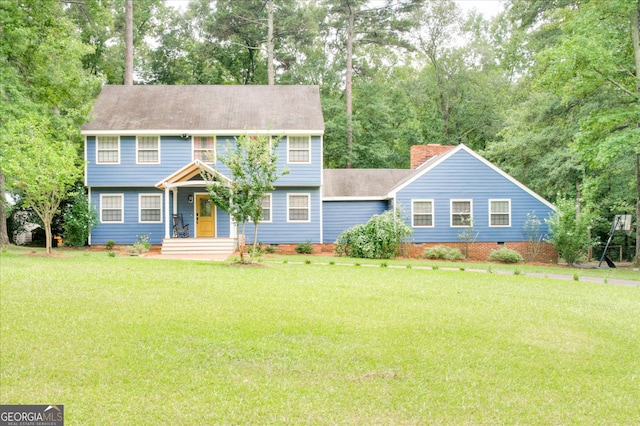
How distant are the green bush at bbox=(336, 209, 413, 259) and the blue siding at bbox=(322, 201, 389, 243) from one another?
124 inches

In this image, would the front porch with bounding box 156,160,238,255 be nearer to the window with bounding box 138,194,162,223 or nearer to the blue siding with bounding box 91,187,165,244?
the window with bounding box 138,194,162,223

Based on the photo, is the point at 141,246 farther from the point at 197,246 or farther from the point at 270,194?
the point at 270,194

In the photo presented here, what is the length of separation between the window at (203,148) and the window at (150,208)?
2412 millimetres

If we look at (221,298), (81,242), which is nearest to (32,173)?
(81,242)

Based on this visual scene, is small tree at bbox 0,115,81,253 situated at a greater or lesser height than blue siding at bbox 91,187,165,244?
greater

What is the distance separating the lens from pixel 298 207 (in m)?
23.6

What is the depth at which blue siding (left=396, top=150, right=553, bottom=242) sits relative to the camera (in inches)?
914

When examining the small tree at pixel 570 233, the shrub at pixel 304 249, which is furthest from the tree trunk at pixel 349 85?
the small tree at pixel 570 233

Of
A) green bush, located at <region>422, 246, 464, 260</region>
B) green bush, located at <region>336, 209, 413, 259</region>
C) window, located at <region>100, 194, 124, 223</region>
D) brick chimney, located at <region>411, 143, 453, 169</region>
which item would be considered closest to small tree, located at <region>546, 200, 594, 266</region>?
green bush, located at <region>422, 246, 464, 260</region>

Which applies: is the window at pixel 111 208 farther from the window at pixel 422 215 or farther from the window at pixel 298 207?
the window at pixel 422 215

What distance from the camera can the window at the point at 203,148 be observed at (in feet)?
75.6

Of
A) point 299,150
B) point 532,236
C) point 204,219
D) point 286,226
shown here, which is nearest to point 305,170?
point 299,150

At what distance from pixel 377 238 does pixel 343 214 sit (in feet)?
13.9

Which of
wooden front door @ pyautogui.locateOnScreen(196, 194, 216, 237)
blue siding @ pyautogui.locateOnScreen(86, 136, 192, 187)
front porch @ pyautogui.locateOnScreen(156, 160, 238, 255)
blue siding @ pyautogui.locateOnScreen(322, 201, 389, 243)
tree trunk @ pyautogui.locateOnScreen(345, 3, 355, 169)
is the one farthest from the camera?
tree trunk @ pyautogui.locateOnScreen(345, 3, 355, 169)
